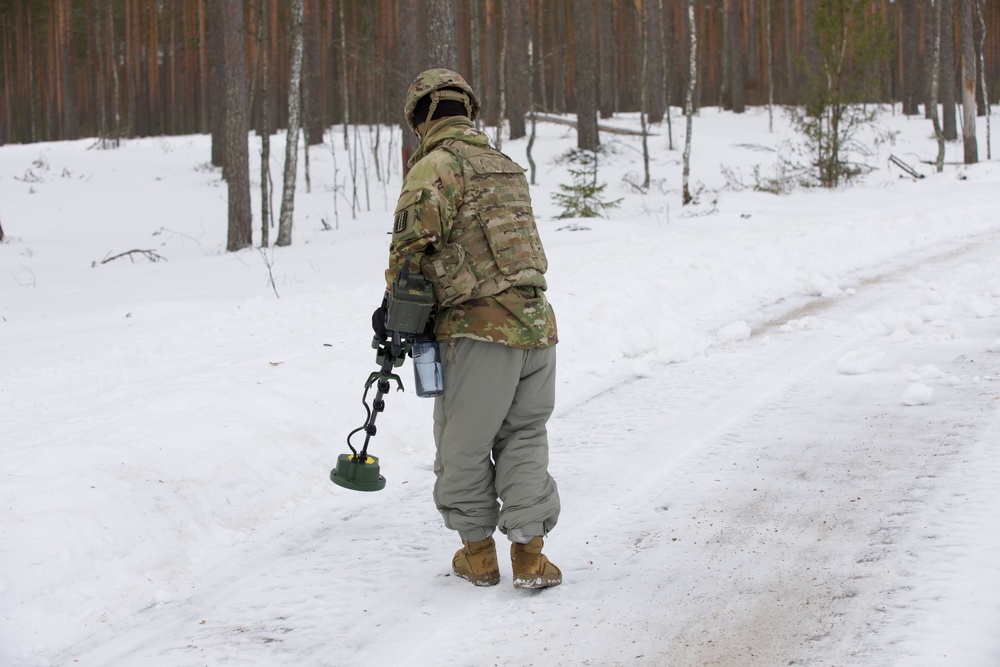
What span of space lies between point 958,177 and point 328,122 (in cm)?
2438

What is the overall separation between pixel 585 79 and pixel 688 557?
2295 centimetres

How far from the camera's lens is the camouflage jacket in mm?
3545

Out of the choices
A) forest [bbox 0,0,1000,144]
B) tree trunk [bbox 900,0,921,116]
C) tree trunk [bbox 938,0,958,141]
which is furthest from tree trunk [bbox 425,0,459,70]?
tree trunk [bbox 900,0,921,116]

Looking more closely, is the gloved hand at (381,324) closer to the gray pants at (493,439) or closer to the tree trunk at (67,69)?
the gray pants at (493,439)

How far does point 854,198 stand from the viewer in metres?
18.4

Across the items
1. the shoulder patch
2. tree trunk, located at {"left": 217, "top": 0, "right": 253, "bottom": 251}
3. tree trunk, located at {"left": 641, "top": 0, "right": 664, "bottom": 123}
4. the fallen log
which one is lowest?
the shoulder patch

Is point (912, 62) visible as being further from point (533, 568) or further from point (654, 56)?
point (533, 568)

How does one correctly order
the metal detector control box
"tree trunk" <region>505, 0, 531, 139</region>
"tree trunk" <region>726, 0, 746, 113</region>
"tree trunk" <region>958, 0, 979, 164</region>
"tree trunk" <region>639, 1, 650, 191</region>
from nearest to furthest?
the metal detector control box < "tree trunk" <region>639, 1, 650, 191</region> < "tree trunk" <region>958, 0, 979, 164</region> < "tree trunk" <region>505, 0, 531, 139</region> < "tree trunk" <region>726, 0, 746, 113</region>

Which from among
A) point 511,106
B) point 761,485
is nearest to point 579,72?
point 511,106

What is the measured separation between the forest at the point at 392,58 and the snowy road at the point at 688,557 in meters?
19.5

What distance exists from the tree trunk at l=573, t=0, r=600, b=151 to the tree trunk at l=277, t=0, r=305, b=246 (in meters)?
11.0

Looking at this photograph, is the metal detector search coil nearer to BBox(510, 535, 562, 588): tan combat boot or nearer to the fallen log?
BBox(510, 535, 562, 588): tan combat boot

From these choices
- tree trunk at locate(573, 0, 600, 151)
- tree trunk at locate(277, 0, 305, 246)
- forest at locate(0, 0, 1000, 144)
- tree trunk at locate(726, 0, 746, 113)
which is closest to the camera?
tree trunk at locate(277, 0, 305, 246)

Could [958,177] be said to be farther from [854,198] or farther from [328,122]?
[328,122]
